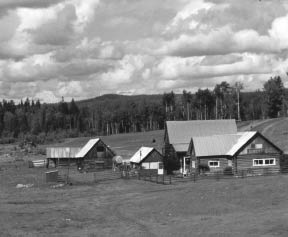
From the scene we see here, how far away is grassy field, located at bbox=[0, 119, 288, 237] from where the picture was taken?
3228cm

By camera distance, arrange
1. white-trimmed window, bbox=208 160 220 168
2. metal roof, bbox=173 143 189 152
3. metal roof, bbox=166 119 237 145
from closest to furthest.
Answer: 1. white-trimmed window, bbox=208 160 220 168
2. metal roof, bbox=173 143 189 152
3. metal roof, bbox=166 119 237 145

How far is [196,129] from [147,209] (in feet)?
151

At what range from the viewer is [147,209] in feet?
139

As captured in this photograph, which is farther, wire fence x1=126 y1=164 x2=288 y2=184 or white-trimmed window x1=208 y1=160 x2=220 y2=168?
white-trimmed window x1=208 y1=160 x2=220 y2=168

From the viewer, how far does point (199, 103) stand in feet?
623

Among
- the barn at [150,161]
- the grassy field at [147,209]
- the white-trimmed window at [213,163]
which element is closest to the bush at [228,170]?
the white-trimmed window at [213,163]

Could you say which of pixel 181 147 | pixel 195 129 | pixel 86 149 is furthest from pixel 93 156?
pixel 181 147

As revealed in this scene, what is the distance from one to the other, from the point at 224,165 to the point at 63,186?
58.5ft

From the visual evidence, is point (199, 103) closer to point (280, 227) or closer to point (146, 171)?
point (146, 171)

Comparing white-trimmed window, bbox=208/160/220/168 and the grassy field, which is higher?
white-trimmed window, bbox=208/160/220/168

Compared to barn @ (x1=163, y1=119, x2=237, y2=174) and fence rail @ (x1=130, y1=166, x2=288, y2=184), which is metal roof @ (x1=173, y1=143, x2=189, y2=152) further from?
fence rail @ (x1=130, y1=166, x2=288, y2=184)

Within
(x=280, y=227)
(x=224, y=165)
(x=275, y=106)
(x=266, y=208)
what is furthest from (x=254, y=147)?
(x=275, y=106)

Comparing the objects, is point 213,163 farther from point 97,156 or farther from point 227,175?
point 97,156

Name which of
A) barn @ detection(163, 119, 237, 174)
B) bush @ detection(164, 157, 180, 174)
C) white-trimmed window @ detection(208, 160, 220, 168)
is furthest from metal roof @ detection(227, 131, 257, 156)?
barn @ detection(163, 119, 237, 174)
